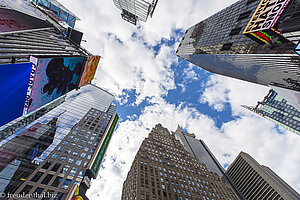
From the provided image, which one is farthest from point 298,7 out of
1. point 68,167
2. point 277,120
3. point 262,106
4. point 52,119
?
point 262,106

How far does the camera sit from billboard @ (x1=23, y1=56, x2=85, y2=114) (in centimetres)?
1219

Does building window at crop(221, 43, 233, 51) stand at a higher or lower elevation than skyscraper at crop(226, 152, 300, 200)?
higher

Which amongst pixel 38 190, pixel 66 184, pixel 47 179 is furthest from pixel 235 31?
pixel 38 190

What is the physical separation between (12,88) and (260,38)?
4538 centimetres

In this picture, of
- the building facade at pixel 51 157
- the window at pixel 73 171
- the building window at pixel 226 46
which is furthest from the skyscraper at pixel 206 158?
the window at pixel 73 171

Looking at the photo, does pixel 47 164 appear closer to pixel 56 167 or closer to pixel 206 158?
pixel 56 167

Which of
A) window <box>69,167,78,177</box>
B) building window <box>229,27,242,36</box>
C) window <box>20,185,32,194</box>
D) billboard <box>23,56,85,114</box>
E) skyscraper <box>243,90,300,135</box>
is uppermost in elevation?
building window <box>229,27,242,36</box>

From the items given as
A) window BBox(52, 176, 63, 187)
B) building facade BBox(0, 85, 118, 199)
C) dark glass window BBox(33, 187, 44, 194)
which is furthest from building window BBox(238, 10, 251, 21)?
dark glass window BBox(33, 187, 44, 194)

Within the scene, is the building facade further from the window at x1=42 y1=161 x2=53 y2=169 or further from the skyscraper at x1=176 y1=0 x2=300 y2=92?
the skyscraper at x1=176 y1=0 x2=300 y2=92

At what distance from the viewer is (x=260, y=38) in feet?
95.3

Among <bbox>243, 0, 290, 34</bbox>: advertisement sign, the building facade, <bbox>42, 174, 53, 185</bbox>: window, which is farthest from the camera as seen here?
<bbox>42, 174, 53, 185</bbox>: window

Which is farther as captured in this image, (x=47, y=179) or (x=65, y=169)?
(x=65, y=169)

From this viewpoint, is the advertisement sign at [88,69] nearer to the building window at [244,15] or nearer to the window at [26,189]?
the window at [26,189]

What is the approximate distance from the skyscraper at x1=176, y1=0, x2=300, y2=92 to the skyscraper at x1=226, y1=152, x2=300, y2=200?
275 ft
